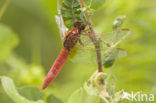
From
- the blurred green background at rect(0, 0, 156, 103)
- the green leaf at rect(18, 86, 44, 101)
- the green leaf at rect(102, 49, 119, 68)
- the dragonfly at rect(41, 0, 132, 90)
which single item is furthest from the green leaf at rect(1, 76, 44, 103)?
the blurred green background at rect(0, 0, 156, 103)

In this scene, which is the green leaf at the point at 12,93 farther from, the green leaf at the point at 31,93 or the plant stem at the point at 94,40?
the plant stem at the point at 94,40

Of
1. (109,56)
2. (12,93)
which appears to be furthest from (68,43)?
(12,93)

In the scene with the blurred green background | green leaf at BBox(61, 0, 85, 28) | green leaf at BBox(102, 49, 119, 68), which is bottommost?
the blurred green background

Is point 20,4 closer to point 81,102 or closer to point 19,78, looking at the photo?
point 19,78

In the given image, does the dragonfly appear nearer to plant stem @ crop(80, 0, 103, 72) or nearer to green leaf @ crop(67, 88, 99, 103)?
plant stem @ crop(80, 0, 103, 72)

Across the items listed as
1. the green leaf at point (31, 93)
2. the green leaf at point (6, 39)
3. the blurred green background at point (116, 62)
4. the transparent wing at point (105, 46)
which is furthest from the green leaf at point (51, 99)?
the green leaf at point (6, 39)

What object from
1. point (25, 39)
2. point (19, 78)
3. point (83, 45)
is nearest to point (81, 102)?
point (83, 45)
